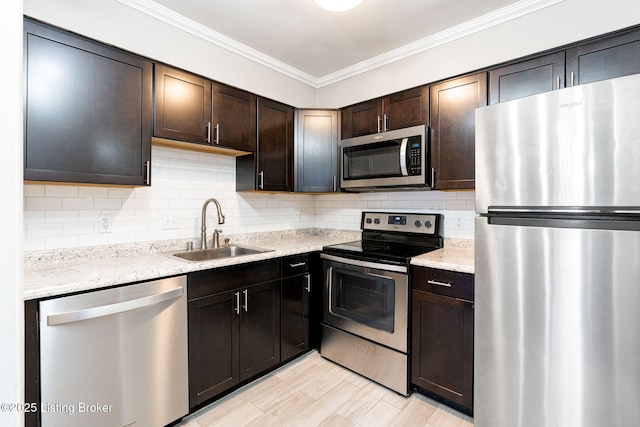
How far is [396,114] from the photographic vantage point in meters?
2.49

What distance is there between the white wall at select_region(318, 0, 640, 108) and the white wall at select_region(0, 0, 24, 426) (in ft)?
8.01

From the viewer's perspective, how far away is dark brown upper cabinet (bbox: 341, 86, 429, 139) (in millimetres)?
2352

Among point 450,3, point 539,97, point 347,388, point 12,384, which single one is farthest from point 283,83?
point 12,384

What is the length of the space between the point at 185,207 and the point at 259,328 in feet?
3.65

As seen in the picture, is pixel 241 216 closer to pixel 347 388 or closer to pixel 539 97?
pixel 347 388

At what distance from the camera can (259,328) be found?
2.18 metres

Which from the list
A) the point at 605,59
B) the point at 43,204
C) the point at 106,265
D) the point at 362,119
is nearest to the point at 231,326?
the point at 106,265

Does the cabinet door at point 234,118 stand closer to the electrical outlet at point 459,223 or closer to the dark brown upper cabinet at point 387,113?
the dark brown upper cabinet at point 387,113

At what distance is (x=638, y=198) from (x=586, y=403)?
2.79 ft

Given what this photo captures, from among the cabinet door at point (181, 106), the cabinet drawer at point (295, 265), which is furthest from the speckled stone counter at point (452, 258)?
the cabinet door at point (181, 106)

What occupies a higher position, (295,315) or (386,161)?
(386,161)

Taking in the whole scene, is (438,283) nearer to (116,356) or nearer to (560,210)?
(560,210)

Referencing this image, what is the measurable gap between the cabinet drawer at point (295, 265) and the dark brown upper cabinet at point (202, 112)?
0.96 m

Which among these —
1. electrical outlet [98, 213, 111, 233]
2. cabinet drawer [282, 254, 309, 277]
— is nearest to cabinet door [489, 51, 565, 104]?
cabinet drawer [282, 254, 309, 277]
